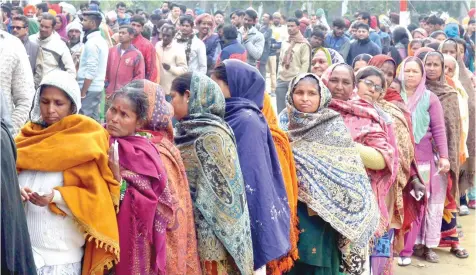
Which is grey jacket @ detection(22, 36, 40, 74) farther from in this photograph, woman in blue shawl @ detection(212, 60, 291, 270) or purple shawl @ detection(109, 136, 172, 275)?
purple shawl @ detection(109, 136, 172, 275)

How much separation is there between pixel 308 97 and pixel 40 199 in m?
1.90

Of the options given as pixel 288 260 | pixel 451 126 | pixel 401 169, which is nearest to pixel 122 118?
pixel 288 260

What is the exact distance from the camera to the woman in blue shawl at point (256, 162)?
378cm

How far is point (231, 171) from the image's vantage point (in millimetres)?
3600

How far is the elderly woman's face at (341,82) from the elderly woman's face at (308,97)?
514 millimetres

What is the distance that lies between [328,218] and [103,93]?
18.1 ft

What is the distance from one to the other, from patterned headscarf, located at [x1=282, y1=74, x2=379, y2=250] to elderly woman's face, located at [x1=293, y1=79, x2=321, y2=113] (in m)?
0.03

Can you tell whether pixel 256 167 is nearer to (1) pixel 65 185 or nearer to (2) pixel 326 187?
(2) pixel 326 187

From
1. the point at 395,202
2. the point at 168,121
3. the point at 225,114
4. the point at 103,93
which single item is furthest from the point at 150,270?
the point at 103,93

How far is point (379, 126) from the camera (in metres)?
4.86

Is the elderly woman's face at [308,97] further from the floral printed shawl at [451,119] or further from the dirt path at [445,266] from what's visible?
the floral printed shawl at [451,119]

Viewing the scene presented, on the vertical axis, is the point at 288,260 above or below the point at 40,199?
below

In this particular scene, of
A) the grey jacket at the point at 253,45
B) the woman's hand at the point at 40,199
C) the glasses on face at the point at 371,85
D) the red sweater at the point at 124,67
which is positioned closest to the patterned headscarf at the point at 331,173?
the glasses on face at the point at 371,85

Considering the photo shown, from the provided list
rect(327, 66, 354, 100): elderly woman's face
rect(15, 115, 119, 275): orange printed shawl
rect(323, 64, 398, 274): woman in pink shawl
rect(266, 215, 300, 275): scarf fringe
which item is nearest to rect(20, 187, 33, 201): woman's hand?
rect(15, 115, 119, 275): orange printed shawl
